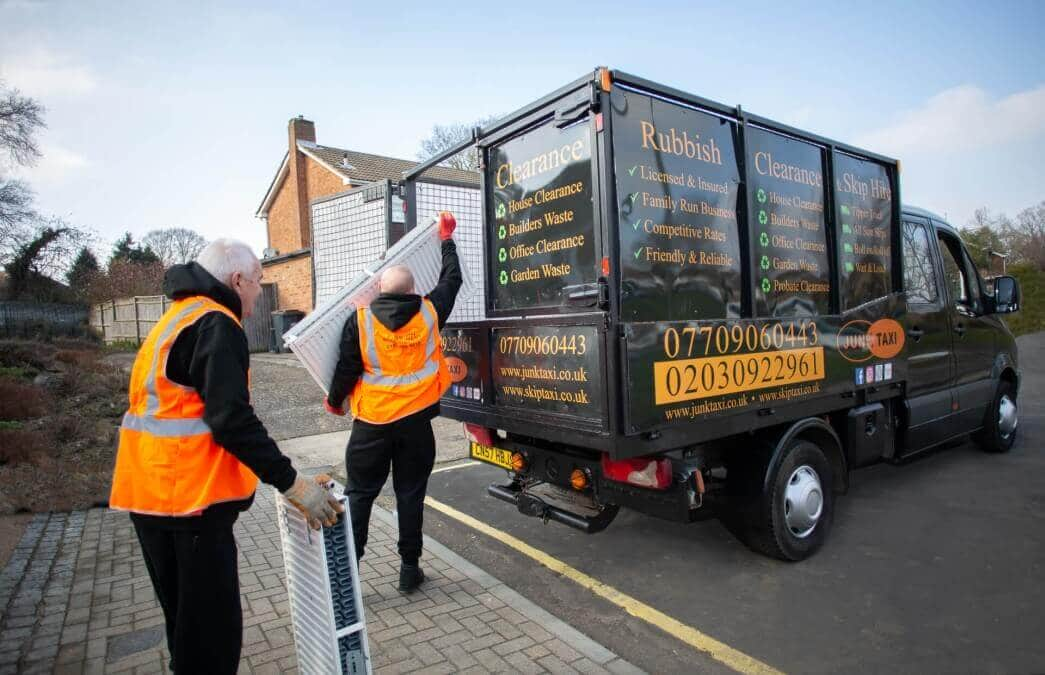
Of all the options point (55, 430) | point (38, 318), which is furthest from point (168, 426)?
point (38, 318)

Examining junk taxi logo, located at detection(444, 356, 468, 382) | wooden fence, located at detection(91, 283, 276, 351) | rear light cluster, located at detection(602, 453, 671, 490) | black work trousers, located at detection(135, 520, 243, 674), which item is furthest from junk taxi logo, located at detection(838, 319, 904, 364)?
wooden fence, located at detection(91, 283, 276, 351)

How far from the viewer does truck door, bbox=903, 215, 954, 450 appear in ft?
16.2

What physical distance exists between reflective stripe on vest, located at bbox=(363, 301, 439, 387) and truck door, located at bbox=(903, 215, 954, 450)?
3.79 m

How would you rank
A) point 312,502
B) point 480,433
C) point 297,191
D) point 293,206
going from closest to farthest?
1. point 312,502
2. point 480,433
3. point 297,191
4. point 293,206

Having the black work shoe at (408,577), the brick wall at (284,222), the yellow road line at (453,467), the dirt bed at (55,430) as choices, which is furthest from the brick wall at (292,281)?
the black work shoe at (408,577)

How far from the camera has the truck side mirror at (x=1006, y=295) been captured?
5.82 metres

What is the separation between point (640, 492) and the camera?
134 inches

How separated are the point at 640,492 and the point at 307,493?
1938mm

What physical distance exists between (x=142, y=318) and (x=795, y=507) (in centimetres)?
2732

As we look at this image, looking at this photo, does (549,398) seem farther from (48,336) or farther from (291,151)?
(291,151)

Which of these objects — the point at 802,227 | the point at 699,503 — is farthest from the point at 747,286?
the point at 699,503

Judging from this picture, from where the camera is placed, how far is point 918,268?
5.12 metres

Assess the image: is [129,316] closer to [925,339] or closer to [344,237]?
[344,237]

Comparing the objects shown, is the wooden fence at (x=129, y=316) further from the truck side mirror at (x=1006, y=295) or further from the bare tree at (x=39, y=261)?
the truck side mirror at (x=1006, y=295)
